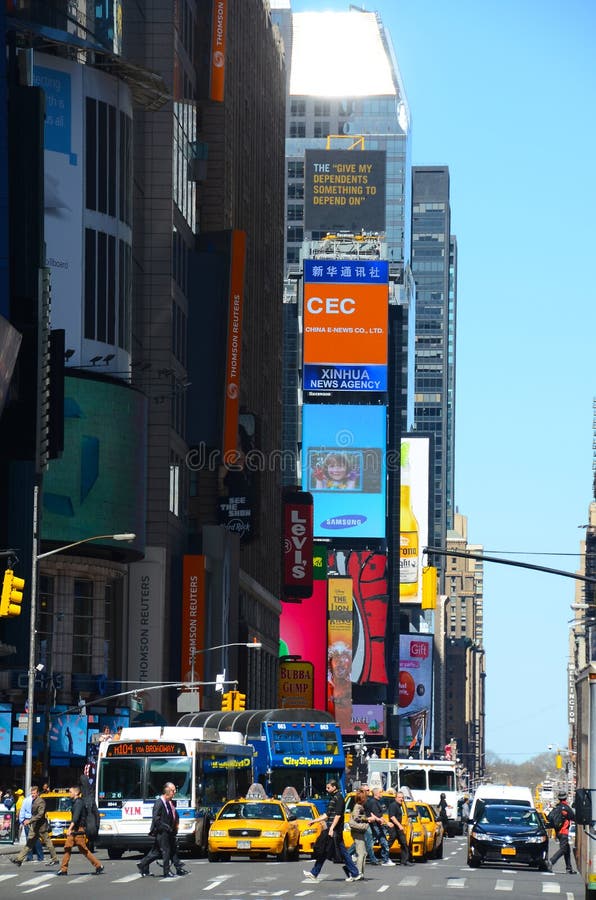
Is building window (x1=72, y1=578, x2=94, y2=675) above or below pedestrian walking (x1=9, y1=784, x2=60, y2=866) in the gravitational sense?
above

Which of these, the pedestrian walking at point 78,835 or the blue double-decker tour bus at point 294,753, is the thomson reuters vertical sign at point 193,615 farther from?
the pedestrian walking at point 78,835

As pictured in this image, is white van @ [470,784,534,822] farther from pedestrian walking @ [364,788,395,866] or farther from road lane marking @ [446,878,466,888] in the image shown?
road lane marking @ [446,878,466,888]

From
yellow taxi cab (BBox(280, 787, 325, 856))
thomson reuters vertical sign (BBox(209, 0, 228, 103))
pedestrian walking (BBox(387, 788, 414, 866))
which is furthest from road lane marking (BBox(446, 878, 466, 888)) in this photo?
thomson reuters vertical sign (BBox(209, 0, 228, 103))

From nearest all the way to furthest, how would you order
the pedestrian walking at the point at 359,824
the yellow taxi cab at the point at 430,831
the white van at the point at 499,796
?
1. the pedestrian walking at the point at 359,824
2. the white van at the point at 499,796
3. the yellow taxi cab at the point at 430,831

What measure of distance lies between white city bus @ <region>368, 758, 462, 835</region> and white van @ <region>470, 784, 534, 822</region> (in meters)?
20.3

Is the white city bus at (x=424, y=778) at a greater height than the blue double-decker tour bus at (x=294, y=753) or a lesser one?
lesser

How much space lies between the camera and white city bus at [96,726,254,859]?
44156 millimetres

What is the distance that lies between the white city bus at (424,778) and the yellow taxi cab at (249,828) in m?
29.0

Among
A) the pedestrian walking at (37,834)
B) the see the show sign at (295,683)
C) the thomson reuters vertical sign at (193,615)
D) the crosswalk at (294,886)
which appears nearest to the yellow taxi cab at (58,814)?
the pedestrian walking at (37,834)

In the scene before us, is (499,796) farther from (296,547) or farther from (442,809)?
(296,547)

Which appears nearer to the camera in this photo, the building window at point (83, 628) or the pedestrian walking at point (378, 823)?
the pedestrian walking at point (378, 823)

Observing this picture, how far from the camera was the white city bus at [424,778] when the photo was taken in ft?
238

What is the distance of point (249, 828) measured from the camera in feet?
141

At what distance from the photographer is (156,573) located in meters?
95.3
